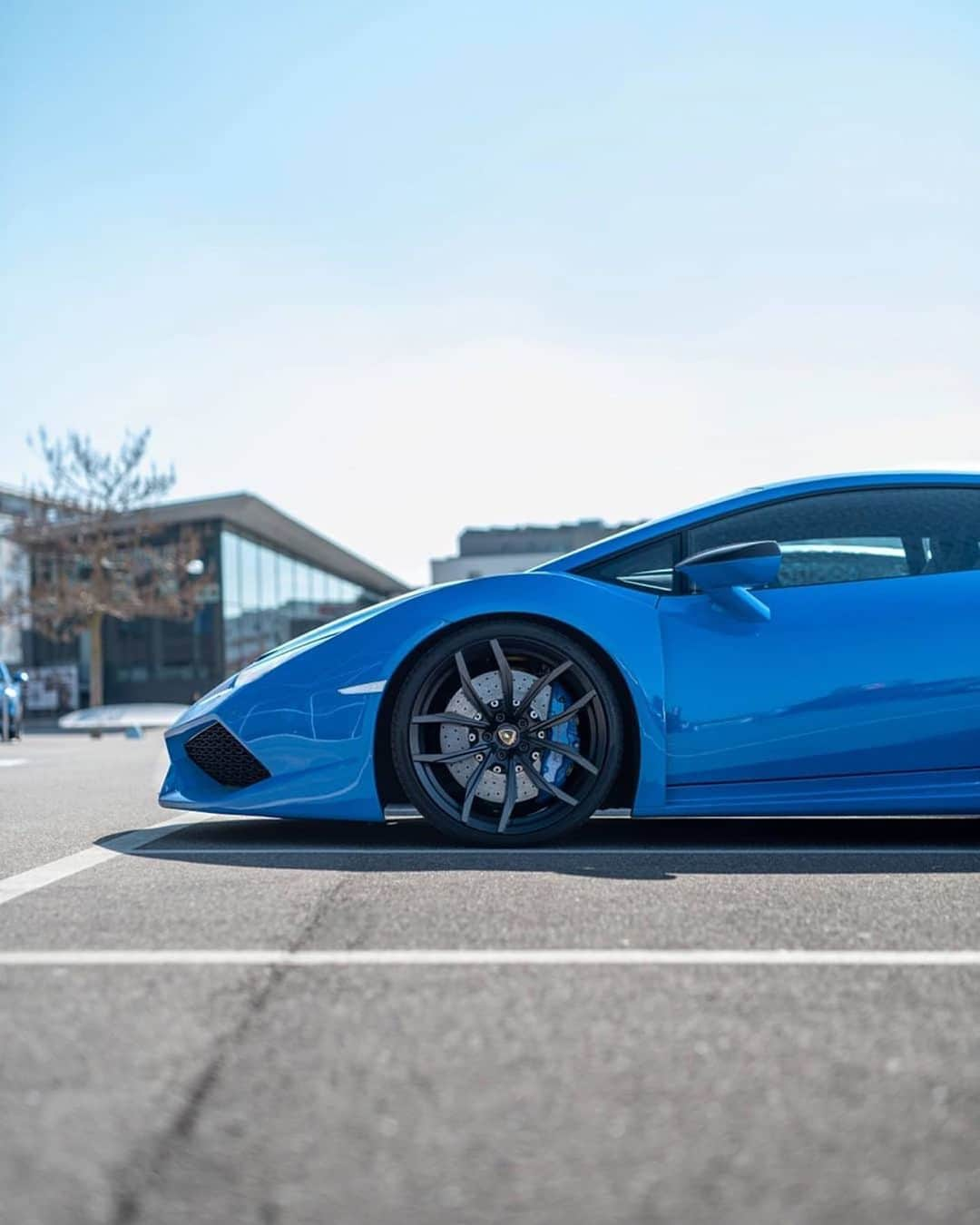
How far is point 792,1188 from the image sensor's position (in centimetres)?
134

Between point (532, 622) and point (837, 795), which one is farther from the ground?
point (532, 622)

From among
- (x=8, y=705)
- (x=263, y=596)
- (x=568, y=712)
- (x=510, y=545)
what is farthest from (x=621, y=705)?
(x=510, y=545)

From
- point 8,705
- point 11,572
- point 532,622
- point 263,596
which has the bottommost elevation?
point 8,705

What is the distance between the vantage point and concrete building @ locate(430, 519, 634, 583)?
62.8 m

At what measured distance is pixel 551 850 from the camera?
394 cm

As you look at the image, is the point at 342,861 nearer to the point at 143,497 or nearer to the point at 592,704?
the point at 592,704

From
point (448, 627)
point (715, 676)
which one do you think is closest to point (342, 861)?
point (448, 627)

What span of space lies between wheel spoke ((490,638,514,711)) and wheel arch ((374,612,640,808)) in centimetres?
11

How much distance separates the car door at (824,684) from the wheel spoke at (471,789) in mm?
579

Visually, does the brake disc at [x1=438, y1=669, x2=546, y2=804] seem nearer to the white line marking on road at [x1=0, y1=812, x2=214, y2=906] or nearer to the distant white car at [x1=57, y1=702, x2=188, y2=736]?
the white line marking on road at [x1=0, y1=812, x2=214, y2=906]

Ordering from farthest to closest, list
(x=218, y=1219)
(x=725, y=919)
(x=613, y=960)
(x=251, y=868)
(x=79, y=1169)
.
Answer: (x=251, y=868) → (x=725, y=919) → (x=613, y=960) → (x=79, y=1169) → (x=218, y=1219)

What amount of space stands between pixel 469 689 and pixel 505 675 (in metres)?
0.12

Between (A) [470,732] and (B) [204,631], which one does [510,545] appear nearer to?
(B) [204,631]

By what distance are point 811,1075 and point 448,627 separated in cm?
253
